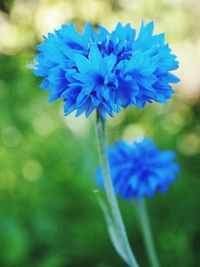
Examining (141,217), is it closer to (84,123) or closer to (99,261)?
(99,261)

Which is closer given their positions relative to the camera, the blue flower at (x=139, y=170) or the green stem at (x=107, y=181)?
the green stem at (x=107, y=181)

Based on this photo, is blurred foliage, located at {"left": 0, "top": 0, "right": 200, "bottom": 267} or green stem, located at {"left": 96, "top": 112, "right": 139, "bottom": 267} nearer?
green stem, located at {"left": 96, "top": 112, "right": 139, "bottom": 267}

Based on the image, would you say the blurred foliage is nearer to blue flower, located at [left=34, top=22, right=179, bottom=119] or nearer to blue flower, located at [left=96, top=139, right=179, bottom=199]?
blue flower, located at [left=96, top=139, right=179, bottom=199]

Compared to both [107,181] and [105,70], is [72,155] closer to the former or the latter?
[107,181]

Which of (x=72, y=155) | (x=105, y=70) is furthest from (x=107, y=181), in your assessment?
(x=72, y=155)

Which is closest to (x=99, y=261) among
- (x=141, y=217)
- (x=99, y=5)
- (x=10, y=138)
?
(x=141, y=217)

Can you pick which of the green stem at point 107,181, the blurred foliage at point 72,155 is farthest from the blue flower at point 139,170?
the blurred foliage at point 72,155

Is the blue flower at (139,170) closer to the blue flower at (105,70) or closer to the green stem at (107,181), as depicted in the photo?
the green stem at (107,181)

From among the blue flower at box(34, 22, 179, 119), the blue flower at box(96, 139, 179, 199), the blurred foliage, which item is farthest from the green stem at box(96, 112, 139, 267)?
the blurred foliage
